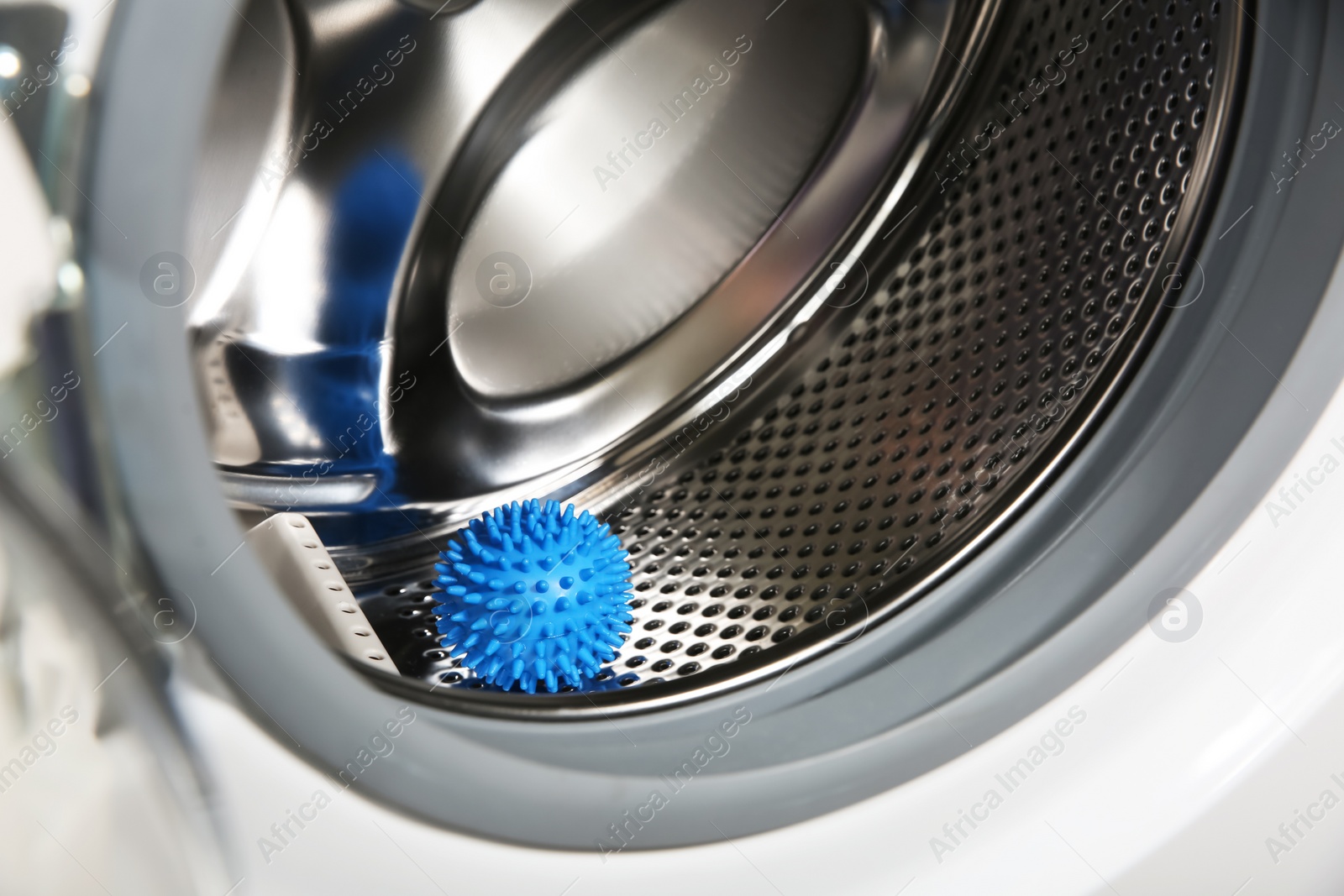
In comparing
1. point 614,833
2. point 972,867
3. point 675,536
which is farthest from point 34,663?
point 675,536

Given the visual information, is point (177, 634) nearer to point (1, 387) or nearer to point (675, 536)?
point (1, 387)

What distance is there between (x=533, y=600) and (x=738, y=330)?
1.07 feet

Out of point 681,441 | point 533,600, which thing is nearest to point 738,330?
point 681,441

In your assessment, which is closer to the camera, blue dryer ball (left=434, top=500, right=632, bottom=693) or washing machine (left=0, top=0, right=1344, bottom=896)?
washing machine (left=0, top=0, right=1344, bottom=896)

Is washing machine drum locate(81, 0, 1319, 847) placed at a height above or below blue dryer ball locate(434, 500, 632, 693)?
above

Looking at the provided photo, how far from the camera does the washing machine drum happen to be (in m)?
0.45

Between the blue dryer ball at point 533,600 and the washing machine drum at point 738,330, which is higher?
the washing machine drum at point 738,330

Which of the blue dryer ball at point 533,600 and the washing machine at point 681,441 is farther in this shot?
the blue dryer ball at point 533,600

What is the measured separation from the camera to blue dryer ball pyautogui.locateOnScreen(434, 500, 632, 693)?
19.2 inches

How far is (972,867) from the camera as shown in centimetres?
37

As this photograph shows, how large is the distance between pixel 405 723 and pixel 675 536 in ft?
1.20

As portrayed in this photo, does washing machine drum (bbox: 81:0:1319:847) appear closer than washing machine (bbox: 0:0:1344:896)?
No

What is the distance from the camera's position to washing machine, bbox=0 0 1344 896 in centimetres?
24

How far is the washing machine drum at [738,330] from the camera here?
1.47 ft
